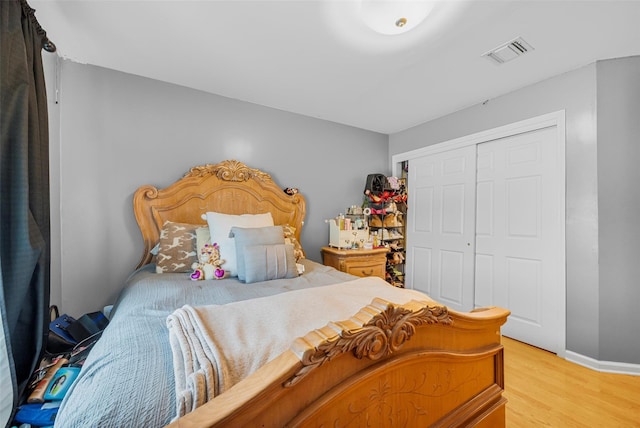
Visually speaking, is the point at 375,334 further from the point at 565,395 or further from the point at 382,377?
the point at 565,395

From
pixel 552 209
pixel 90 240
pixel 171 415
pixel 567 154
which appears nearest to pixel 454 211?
pixel 552 209

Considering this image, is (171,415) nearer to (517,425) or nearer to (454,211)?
(517,425)

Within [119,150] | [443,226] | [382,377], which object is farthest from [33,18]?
[443,226]

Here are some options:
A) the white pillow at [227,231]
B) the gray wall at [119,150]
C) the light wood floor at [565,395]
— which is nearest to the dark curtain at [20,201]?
the gray wall at [119,150]

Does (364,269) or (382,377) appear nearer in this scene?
(382,377)

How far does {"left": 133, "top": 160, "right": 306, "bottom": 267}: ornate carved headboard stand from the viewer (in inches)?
86.7

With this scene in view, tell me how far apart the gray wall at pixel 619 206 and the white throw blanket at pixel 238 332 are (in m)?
1.73

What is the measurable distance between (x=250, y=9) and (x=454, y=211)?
2.71 metres

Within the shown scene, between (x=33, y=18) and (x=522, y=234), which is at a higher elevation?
(x=33, y=18)

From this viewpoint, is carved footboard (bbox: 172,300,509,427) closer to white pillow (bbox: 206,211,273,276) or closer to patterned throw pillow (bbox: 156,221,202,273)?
white pillow (bbox: 206,211,273,276)

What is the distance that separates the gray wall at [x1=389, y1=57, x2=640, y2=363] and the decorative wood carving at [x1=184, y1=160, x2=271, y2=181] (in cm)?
271

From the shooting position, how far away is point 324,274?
193 centimetres

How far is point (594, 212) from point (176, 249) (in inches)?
126

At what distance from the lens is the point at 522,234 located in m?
2.43
